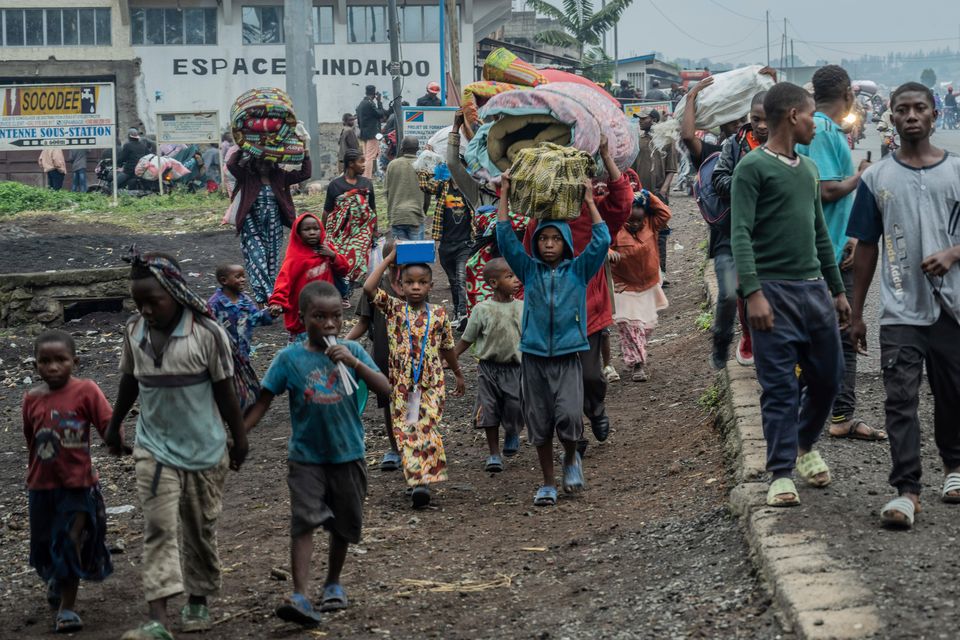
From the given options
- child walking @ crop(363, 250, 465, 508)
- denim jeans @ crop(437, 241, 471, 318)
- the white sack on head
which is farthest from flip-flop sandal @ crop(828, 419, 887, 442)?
denim jeans @ crop(437, 241, 471, 318)

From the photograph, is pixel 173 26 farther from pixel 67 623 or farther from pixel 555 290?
pixel 67 623

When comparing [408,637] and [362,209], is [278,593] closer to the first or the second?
[408,637]


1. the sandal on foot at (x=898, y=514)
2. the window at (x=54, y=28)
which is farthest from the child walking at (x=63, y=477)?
the window at (x=54, y=28)

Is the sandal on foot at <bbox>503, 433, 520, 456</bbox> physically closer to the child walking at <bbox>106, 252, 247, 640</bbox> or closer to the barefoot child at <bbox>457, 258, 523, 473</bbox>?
the barefoot child at <bbox>457, 258, 523, 473</bbox>

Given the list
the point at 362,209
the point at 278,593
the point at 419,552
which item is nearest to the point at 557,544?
the point at 419,552

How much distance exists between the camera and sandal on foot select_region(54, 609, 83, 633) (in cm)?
561

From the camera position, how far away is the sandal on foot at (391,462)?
8.40 metres

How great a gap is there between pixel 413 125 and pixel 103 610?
16004 mm

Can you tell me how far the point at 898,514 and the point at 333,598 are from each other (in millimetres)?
2254

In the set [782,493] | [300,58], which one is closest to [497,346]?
[782,493]

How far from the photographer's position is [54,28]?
43688 millimetres

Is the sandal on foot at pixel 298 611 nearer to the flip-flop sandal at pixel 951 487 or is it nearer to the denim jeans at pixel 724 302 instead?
the flip-flop sandal at pixel 951 487

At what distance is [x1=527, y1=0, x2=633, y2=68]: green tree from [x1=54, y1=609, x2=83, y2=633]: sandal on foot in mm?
42281

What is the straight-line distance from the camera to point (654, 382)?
1056 cm
